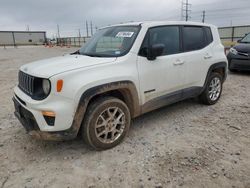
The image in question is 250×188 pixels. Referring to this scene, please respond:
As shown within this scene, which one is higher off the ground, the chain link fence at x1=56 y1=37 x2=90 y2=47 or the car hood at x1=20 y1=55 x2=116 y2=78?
the car hood at x1=20 y1=55 x2=116 y2=78

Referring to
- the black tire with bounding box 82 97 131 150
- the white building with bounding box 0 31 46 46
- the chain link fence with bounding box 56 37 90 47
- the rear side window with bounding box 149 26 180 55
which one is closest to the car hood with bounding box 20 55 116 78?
the black tire with bounding box 82 97 131 150

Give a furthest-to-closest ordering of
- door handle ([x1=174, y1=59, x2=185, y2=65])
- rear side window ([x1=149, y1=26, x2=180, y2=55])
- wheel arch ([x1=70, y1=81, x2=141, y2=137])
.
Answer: door handle ([x1=174, y1=59, x2=185, y2=65])
rear side window ([x1=149, y1=26, x2=180, y2=55])
wheel arch ([x1=70, y1=81, x2=141, y2=137])

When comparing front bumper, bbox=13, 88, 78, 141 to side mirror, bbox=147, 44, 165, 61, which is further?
side mirror, bbox=147, 44, 165, 61

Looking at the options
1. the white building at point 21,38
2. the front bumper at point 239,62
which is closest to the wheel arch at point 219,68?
the front bumper at point 239,62

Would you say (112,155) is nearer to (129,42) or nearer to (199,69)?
(129,42)

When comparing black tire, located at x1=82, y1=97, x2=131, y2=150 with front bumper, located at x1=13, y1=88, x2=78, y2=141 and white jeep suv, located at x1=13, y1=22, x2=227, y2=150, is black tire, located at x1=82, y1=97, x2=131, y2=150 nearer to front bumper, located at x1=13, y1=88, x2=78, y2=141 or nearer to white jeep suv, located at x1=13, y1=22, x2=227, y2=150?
white jeep suv, located at x1=13, y1=22, x2=227, y2=150

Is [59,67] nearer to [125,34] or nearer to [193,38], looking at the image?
[125,34]

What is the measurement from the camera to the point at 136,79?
3180 millimetres

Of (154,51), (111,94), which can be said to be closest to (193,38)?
(154,51)

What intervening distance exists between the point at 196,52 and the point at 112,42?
1.68m

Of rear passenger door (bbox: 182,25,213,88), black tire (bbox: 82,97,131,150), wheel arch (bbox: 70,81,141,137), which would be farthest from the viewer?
rear passenger door (bbox: 182,25,213,88)

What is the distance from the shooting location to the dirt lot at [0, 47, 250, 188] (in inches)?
97.6

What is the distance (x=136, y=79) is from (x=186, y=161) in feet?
4.33

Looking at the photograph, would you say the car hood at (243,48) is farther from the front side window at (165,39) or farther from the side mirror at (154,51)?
the side mirror at (154,51)
